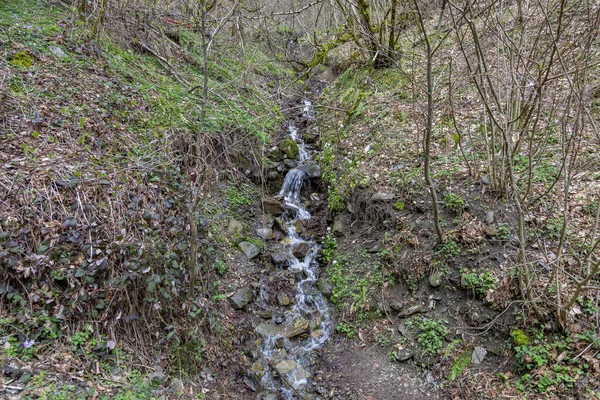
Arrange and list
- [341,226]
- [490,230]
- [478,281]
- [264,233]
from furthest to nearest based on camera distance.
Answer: [264,233], [341,226], [490,230], [478,281]

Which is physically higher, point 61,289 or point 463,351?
point 463,351

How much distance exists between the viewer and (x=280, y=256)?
223 inches

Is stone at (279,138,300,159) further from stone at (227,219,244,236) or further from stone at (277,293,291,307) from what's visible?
stone at (277,293,291,307)

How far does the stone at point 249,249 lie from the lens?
5.48m

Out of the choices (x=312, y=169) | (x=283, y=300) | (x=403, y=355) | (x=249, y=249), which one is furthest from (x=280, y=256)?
(x=403, y=355)

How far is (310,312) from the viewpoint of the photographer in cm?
502

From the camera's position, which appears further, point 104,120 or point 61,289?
point 104,120

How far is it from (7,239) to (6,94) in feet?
7.24

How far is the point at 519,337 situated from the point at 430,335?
2.94ft

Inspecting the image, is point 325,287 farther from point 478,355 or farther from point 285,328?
point 478,355

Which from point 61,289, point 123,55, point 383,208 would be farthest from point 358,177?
point 123,55

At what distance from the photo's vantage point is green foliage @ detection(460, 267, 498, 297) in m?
3.83

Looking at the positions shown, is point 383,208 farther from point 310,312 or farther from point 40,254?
point 40,254

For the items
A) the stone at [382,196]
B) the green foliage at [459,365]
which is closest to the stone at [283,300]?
the stone at [382,196]
